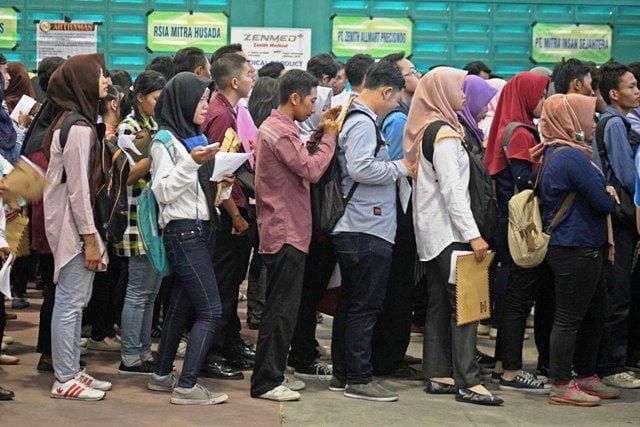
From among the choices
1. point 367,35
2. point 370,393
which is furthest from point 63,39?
point 370,393

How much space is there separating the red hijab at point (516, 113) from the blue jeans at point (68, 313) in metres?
2.81

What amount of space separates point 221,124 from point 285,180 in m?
0.87

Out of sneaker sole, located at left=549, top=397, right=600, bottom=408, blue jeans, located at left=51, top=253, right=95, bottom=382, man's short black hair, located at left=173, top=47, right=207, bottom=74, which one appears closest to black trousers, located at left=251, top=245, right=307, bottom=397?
blue jeans, located at left=51, top=253, right=95, bottom=382

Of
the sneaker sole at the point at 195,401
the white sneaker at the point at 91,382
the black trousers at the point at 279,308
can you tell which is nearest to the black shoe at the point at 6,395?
the white sneaker at the point at 91,382

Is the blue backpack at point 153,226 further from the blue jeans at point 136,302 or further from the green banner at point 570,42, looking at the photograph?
the green banner at point 570,42

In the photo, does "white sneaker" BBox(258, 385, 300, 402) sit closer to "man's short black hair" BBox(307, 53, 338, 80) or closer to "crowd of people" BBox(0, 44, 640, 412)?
"crowd of people" BBox(0, 44, 640, 412)

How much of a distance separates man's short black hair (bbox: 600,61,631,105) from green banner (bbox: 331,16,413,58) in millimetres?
6397

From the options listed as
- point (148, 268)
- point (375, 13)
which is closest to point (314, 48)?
point (375, 13)

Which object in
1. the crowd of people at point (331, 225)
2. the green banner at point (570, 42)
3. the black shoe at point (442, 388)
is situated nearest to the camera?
the crowd of people at point (331, 225)

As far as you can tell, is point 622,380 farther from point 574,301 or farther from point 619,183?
point 619,183

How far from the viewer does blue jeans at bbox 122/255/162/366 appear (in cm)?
674

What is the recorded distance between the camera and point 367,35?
13750mm

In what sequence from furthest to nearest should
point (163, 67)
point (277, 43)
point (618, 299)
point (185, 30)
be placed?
point (185, 30)
point (277, 43)
point (163, 67)
point (618, 299)

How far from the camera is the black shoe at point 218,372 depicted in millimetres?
6789
